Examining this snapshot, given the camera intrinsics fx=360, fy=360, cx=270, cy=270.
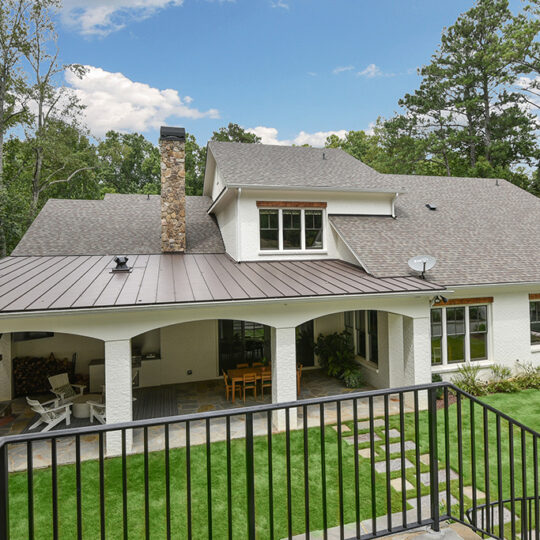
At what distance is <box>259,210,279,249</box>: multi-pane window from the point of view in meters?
11.4

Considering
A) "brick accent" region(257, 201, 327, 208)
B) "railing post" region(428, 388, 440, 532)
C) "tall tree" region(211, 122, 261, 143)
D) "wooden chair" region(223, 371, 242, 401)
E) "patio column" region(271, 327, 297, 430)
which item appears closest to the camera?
"railing post" region(428, 388, 440, 532)

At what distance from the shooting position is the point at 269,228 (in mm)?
11445

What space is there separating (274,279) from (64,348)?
7.22 meters

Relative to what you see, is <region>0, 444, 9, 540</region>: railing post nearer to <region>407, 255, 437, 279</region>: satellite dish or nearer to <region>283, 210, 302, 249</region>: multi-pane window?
<region>407, 255, 437, 279</region>: satellite dish

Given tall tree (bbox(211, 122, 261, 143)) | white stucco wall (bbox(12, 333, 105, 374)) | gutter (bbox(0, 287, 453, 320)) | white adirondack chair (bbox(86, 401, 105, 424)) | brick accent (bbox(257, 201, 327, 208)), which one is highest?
tall tree (bbox(211, 122, 261, 143))

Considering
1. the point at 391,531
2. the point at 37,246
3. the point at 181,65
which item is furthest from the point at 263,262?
the point at 181,65

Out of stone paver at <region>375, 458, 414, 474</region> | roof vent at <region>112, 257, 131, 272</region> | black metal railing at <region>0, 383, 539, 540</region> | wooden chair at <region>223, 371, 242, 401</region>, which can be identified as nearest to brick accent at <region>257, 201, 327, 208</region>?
roof vent at <region>112, 257, 131, 272</region>

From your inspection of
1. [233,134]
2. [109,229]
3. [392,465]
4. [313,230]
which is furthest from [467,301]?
[233,134]

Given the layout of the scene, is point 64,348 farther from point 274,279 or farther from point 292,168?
Result: point 292,168

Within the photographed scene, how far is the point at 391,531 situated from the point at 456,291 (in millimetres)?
8356

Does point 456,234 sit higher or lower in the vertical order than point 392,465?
higher

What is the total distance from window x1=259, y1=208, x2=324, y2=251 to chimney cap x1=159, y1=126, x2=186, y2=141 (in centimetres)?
421

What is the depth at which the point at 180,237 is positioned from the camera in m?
12.5

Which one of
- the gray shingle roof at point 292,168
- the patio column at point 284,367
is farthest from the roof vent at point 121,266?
the patio column at point 284,367
